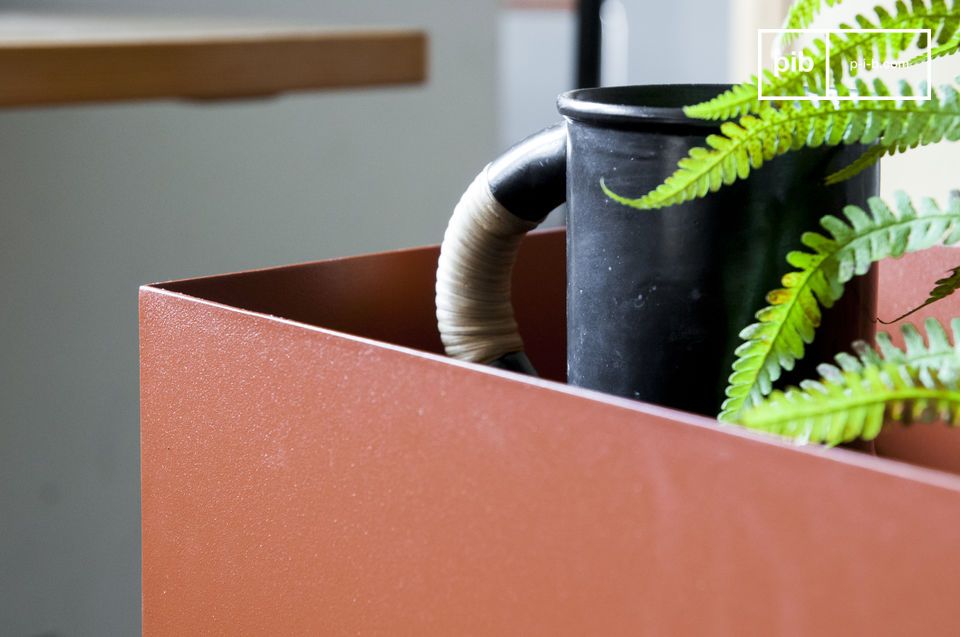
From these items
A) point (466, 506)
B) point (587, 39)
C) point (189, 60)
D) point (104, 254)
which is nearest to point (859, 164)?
point (466, 506)

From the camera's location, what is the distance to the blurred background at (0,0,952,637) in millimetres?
1815

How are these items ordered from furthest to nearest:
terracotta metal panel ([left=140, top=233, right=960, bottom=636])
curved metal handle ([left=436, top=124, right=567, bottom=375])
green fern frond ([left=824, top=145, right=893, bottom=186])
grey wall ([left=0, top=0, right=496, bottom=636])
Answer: grey wall ([left=0, top=0, right=496, bottom=636]) → curved metal handle ([left=436, top=124, right=567, bottom=375]) → green fern frond ([left=824, top=145, right=893, bottom=186]) → terracotta metal panel ([left=140, top=233, right=960, bottom=636])

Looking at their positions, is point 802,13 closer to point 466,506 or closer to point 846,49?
point 846,49

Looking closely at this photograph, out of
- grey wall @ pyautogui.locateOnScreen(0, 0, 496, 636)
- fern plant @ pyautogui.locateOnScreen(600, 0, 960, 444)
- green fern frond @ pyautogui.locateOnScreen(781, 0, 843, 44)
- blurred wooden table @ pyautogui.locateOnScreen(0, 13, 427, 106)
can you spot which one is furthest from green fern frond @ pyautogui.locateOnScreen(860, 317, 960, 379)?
grey wall @ pyautogui.locateOnScreen(0, 0, 496, 636)

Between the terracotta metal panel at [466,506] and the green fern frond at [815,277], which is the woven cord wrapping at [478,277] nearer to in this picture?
the terracotta metal panel at [466,506]

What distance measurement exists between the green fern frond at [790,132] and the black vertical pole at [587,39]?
279 cm

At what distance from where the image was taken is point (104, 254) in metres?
1.90

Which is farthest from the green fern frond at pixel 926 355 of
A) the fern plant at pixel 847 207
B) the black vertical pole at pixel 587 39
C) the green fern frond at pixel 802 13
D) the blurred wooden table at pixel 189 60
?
the black vertical pole at pixel 587 39

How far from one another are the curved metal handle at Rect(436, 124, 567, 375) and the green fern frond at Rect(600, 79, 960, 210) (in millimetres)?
112

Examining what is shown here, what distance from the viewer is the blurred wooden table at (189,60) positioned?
114cm

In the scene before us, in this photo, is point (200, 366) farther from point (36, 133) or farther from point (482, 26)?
point (482, 26)

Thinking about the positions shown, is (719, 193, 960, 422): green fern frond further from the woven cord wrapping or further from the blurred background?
the blurred background

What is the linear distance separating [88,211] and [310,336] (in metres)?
1.58

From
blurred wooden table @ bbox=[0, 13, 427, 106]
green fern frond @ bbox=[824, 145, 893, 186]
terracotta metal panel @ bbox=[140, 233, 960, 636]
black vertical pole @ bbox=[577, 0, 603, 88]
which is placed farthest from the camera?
black vertical pole @ bbox=[577, 0, 603, 88]
